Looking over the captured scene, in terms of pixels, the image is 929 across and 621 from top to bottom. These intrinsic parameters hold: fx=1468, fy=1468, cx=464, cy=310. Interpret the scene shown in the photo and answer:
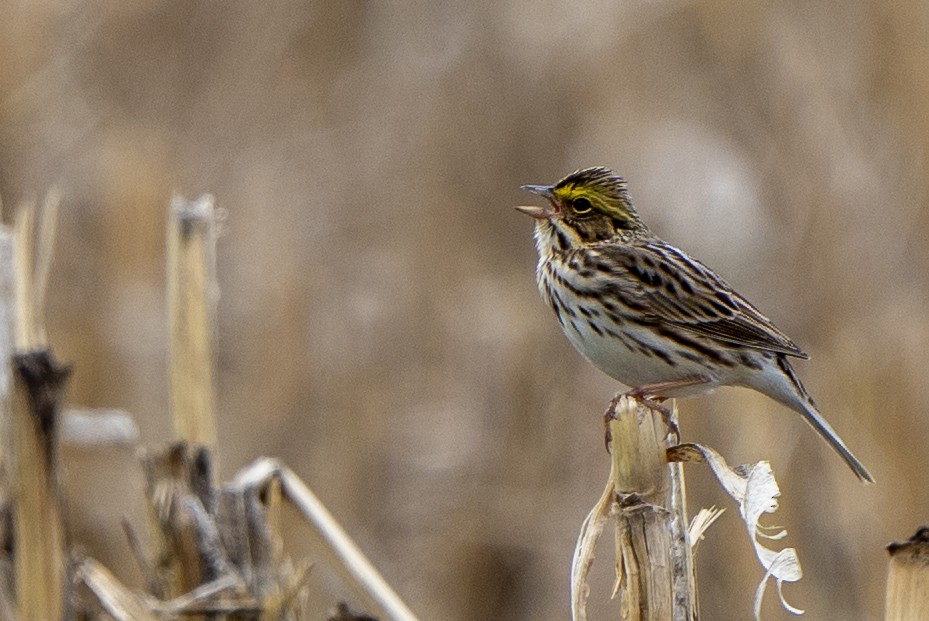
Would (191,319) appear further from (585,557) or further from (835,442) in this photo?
(835,442)

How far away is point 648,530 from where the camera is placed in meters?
2.21

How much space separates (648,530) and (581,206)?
1.42 m

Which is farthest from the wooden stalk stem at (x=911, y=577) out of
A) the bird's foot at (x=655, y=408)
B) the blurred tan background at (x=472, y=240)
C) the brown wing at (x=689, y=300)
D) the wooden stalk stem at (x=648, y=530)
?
the blurred tan background at (x=472, y=240)

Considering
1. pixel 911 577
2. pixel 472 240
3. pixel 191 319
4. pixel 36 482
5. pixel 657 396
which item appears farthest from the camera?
pixel 472 240

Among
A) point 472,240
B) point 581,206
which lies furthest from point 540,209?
point 472,240

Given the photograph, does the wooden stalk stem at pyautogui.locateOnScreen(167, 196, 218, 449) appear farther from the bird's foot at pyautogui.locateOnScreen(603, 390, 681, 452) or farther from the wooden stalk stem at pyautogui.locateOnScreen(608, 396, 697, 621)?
the wooden stalk stem at pyautogui.locateOnScreen(608, 396, 697, 621)

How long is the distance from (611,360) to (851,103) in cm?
181

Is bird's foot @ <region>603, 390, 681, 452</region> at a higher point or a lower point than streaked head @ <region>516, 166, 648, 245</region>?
lower

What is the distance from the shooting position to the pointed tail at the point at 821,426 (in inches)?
126

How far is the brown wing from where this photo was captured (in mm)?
3439

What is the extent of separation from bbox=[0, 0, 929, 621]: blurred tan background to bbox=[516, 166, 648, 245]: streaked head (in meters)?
0.92

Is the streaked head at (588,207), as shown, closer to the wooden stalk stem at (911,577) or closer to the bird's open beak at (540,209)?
the bird's open beak at (540,209)

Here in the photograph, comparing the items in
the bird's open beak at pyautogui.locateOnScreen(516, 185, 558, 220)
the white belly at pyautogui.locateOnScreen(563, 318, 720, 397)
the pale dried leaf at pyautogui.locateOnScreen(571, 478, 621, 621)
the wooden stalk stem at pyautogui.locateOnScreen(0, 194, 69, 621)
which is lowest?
the pale dried leaf at pyautogui.locateOnScreen(571, 478, 621, 621)

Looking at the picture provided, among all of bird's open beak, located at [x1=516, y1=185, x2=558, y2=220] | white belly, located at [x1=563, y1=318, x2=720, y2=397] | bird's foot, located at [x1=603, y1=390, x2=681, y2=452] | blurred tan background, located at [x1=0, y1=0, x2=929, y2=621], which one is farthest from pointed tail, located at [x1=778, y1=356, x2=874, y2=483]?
blurred tan background, located at [x1=0, y1=0, x2=929, y2=621]
